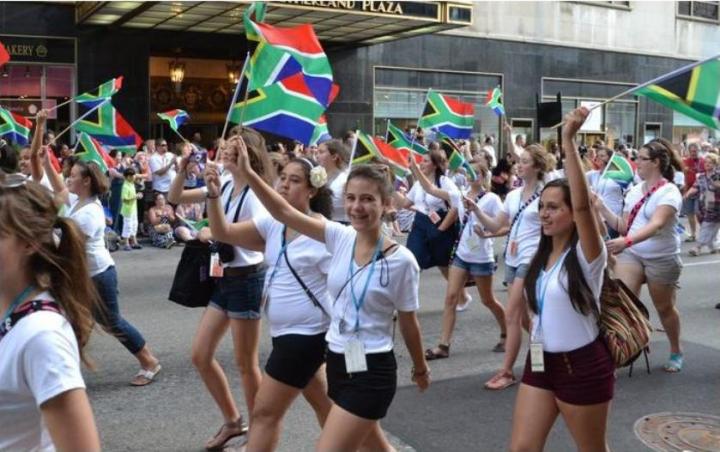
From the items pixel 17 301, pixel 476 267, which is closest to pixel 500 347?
pixel 476 267

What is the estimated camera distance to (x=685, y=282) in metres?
10.7

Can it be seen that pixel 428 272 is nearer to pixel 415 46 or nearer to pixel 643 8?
pixel 415 46

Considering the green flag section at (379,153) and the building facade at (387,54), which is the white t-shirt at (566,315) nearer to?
the green flag section at (379,153)

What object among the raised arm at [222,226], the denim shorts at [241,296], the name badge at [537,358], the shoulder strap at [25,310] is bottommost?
the name badge at [537,358]

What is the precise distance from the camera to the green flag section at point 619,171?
8750mm

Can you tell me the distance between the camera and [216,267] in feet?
15.9

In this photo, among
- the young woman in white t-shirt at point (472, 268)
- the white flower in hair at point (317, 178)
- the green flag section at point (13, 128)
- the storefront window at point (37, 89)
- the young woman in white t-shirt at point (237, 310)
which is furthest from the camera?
the storefront window at point (37, 89)

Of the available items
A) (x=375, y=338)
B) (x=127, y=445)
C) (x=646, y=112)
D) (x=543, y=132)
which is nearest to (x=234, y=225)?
(x=375, y=338)

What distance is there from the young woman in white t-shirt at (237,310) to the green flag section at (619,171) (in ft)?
17.0

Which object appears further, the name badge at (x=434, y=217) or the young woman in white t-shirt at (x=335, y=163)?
the name badge at (x=434, y=217)

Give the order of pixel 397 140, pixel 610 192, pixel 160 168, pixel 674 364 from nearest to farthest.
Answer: pixel 674 364, pixel 610 192, pixel 397 140, pixel 160 168

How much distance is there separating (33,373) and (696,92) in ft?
9.93

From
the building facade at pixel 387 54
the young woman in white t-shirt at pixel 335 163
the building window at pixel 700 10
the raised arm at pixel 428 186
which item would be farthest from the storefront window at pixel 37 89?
the building window at pixel 700 10

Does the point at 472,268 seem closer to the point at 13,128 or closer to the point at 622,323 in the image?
the point at 622,323
